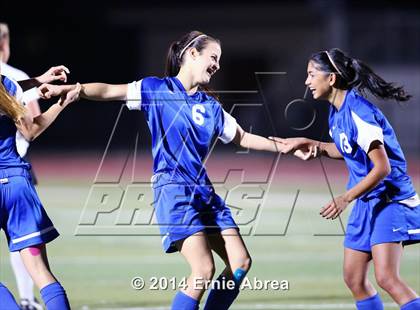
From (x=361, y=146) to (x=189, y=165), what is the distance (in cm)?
96

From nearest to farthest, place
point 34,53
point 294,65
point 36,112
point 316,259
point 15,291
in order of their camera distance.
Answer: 1. point 36,112
2. point 15,291
3. point 316,259
4. point 294,65
5. point 34,53

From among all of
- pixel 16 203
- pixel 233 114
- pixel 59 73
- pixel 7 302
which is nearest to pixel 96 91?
pixel 59 73

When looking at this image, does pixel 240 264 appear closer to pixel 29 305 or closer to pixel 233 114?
pixel 29 305

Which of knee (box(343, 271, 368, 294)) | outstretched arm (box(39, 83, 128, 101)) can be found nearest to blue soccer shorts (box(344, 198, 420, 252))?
knee (box(343, 271, 368, 294))

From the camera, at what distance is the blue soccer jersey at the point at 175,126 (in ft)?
17.4

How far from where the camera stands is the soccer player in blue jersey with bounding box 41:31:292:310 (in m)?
5.16

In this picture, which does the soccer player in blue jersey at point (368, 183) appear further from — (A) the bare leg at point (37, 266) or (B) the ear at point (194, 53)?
(A) the bare leg at point (37, 266)

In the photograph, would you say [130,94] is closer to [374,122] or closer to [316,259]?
[374,122]

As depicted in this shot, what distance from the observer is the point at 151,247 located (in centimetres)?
1012

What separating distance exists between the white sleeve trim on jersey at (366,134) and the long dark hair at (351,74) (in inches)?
13.7

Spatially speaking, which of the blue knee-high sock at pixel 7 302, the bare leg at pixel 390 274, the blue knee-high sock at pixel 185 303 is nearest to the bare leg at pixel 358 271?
the bare leg at pixel 390 274

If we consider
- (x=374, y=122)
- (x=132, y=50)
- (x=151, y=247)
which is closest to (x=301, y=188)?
(x=151, y=247)

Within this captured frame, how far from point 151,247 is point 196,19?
2471cm

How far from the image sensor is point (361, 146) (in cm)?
523
